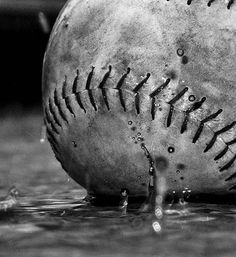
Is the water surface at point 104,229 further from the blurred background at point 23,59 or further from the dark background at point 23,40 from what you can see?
the dark background at point 23,40

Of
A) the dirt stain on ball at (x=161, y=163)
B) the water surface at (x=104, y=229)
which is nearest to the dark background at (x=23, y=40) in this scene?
the water surface at (x=104, y=229)

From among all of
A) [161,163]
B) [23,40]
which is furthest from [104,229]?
[23,40]

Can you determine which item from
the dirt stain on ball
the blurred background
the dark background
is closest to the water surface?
the dirt stain on ball

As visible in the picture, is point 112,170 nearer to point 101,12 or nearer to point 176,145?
point 176,145

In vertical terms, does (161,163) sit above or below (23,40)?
below

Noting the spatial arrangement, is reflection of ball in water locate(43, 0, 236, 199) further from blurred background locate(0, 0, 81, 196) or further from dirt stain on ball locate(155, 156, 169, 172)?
blurred background locate(0, 0, 81, 196)

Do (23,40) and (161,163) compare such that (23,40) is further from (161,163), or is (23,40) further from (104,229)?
(104,229)
